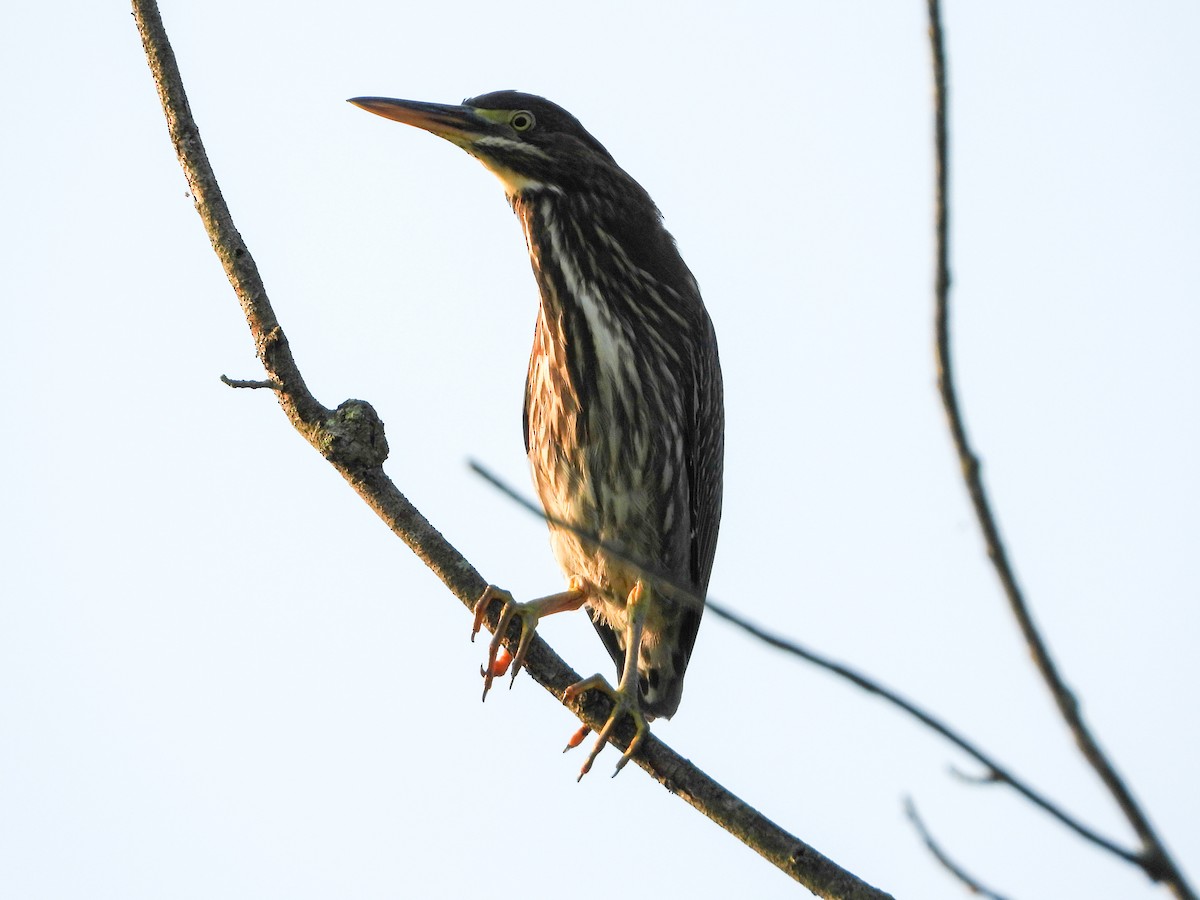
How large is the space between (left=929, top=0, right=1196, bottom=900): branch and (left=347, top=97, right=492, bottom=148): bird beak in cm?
351

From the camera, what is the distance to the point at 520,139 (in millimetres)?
5152

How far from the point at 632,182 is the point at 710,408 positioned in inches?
36.1

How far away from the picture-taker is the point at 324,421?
3.90 metres

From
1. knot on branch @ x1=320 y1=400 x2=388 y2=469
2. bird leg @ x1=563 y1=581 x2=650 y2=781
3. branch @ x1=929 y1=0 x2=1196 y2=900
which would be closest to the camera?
branch @ x1=929 y1=0 x2=1196 y2=900

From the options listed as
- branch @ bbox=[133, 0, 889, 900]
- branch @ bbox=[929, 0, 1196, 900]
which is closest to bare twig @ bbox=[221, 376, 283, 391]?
branch @ bbox=[133, 0, 889, 900]

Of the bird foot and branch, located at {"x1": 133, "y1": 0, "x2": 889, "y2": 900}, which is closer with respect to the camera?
branch, located at {"x1": 133, "y1": 0, "x2": 889, "y2": 900}

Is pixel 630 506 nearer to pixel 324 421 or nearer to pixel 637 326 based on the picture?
pixel 637 326

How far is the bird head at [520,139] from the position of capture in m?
5.09

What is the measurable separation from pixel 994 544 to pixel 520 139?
12.5 feet

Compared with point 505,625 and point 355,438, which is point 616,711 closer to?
point 505,625

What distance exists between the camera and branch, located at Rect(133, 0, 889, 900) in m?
3.72

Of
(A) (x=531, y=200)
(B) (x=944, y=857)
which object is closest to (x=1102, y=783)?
(B) (x=944, y=857)

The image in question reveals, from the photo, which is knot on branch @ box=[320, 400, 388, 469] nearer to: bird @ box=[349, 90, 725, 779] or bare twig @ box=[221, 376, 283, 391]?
bare twig @ box=[221, 376, 283, 391]

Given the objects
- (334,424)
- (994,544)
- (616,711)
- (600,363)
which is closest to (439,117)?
(600,363)
